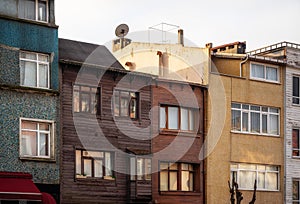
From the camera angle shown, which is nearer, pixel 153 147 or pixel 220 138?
pixel 153 147

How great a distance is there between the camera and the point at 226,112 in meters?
47.0

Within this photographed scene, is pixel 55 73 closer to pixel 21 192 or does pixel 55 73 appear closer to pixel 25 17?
pixel 25 17

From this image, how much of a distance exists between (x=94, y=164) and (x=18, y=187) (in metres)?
6.40

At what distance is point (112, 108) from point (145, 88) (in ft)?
8.57

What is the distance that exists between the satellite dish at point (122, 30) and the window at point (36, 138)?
44.5ft

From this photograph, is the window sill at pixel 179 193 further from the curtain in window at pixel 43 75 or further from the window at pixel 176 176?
the curtain in window at pixel 43 75

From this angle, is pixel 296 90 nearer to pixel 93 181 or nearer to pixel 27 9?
Result: pixel 93 181

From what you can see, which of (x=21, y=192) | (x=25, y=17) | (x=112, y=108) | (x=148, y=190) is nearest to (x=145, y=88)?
(x=112, y=108)

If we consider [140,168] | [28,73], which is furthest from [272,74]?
[28,73]

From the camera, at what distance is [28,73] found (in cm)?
3797

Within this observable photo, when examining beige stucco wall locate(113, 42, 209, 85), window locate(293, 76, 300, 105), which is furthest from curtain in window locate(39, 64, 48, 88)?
window locate(293, 76, 300, 105)

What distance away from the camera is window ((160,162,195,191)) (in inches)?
1729

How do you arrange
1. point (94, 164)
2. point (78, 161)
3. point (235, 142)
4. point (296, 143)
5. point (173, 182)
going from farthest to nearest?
point (296, 143) < point (235, 142) < point (173, 182) < point (94, 164) < point (78, 161)

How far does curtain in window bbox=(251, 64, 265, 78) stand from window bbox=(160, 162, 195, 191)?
7.82 meters
